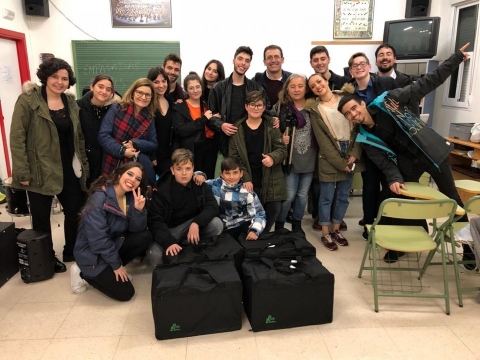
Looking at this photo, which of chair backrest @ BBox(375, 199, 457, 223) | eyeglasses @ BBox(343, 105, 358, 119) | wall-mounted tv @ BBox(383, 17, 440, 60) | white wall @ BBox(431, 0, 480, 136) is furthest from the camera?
white wall @ BBox(431, 0, 480, 136)

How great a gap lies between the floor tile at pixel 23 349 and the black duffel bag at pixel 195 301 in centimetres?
61

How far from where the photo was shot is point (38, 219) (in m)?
2.73

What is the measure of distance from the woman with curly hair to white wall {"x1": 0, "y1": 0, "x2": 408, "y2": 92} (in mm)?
2894

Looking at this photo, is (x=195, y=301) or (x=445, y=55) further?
(x=445, y=55)

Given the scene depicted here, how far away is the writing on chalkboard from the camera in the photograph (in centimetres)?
530

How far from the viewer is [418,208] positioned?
2.16 metres

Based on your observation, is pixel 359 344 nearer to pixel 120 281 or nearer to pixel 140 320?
pixel 140 320

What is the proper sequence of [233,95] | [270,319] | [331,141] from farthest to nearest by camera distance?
[233,95] → [331,141] → [270,319]

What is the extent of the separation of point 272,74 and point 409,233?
1.75m

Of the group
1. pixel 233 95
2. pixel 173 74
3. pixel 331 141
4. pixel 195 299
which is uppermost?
pixel 173 74

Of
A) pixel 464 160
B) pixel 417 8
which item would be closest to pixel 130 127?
pixel 464 160

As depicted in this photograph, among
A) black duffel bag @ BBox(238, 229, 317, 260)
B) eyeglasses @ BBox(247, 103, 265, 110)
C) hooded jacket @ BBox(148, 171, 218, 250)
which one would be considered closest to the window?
eyeglasses @ BBox(247, 103, 265, 110)

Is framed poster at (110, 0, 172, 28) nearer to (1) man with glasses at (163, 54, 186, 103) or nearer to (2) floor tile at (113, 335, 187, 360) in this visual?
(1) man with glasses at (163, 54, 186, 103)

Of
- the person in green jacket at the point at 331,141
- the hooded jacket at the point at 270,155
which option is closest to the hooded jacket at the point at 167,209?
the hooded jacket at the point at 270,155
